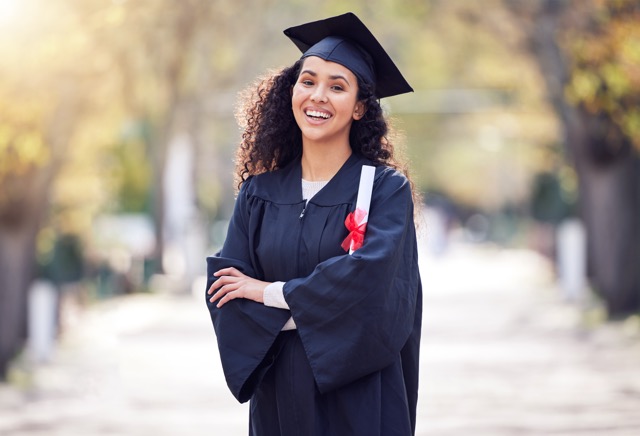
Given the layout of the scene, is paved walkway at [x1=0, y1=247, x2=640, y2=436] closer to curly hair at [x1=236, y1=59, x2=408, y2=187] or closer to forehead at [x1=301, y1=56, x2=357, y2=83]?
curly hair at [x1=236, y1=59, x2=408, y2=187]

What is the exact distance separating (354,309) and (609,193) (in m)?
13.9

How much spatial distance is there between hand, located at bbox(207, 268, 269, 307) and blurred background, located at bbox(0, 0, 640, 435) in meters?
0.84

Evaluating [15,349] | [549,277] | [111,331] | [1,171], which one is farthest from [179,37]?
[549,277]

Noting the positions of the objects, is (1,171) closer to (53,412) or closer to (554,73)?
(53,412)

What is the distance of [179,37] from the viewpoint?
47.4 ft

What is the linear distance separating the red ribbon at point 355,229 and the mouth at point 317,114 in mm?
349

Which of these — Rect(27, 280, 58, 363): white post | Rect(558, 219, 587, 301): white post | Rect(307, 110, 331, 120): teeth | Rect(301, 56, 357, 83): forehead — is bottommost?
Rect(307, 110, 331, 120): teeth

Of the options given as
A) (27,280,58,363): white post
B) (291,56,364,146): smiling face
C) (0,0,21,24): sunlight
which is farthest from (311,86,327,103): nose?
(27,280,58,363): white post

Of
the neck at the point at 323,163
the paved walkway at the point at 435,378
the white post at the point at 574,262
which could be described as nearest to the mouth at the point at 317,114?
the neck at the point at 323,163

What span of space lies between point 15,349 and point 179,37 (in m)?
3.70

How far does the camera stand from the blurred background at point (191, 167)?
11625 mm

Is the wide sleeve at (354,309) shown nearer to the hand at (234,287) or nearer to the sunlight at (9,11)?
the hand at (234,287)

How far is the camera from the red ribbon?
14.1ft

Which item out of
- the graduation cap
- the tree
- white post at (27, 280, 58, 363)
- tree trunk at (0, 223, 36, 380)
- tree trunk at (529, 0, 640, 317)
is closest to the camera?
the graduation cap
